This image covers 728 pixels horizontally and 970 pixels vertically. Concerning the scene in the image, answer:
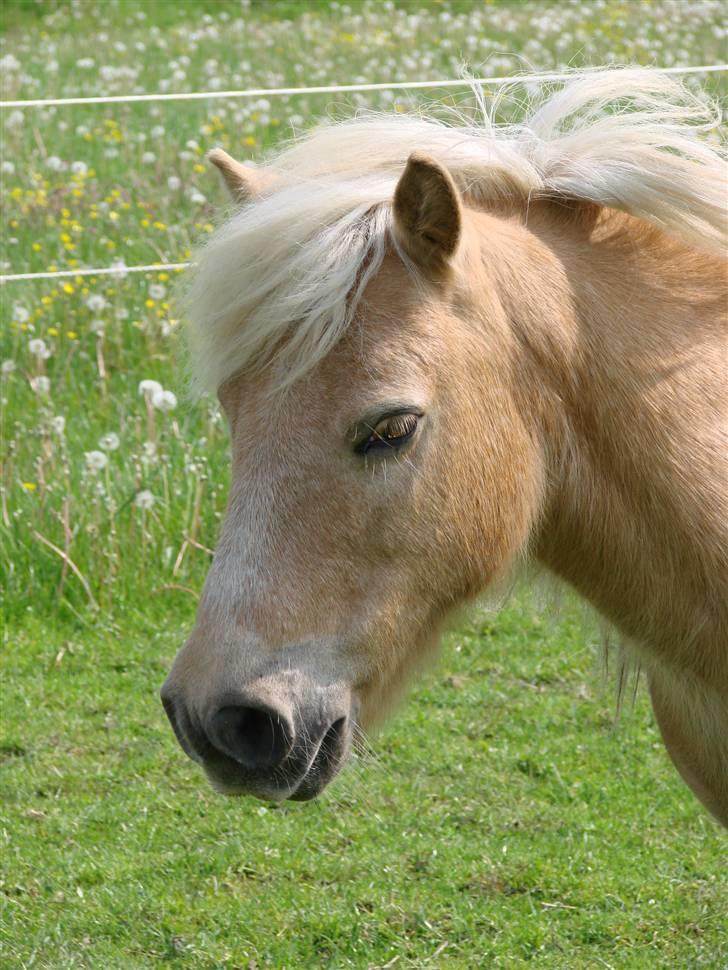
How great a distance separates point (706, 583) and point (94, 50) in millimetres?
11189

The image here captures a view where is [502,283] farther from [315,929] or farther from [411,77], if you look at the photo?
[411,77]

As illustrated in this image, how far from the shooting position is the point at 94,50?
12273 mm

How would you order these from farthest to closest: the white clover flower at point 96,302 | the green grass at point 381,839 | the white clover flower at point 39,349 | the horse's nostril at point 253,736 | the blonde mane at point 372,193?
the white clover flower at point 96,302
the white clover flower at point 39,349
the green grass at point 381,839
the blonde mane at point 372,193
the horse's nostril at point 253,736

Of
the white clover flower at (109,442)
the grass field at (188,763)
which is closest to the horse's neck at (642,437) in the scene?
the grass field at (188,763)

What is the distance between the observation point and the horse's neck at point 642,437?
252 centimetres

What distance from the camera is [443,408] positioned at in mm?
2387

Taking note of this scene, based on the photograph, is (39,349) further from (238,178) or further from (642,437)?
(642,437)

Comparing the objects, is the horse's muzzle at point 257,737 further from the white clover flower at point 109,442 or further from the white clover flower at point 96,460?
the white clover flower at point 109,442

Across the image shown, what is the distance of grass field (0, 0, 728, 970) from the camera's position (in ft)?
12.1

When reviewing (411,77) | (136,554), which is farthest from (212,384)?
(411,77)

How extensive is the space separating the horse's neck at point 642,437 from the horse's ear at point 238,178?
2.16 ft

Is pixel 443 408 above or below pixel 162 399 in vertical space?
above

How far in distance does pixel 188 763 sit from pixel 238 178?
2.46 metres

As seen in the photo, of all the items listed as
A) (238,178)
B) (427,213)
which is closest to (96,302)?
(238,178)
